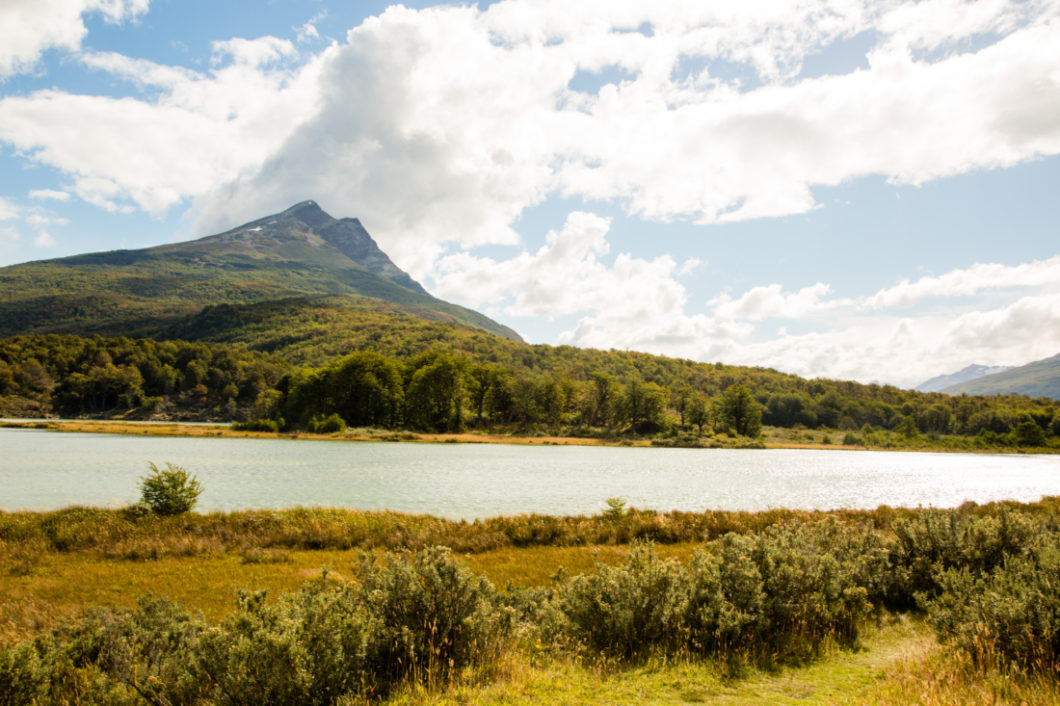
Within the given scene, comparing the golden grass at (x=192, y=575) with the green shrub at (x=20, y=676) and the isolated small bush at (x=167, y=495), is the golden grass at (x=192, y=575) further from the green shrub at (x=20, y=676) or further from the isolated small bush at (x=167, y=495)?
the isolated small bush at (x=167, y=495)

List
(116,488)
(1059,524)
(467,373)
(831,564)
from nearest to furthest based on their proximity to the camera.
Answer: (831,564) → (1059,524) → (116,488) → (467,373)

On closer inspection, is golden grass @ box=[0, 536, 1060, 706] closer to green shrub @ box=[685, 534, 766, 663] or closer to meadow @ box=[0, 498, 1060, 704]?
meadow @ box=[0, 498, 1060, 704]

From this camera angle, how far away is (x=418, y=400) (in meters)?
105

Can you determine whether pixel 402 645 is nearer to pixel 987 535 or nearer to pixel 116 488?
pixel 987 535

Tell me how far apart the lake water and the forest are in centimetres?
3920

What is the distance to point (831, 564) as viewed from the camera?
9.27 metres

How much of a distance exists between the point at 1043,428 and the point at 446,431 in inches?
6393

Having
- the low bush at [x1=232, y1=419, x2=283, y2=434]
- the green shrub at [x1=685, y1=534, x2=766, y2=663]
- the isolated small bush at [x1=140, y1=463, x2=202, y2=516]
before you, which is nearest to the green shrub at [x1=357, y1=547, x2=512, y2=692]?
the green shrub at [x1=685, y1=534, x2=766, y2=663]

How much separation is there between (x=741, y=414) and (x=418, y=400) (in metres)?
77.0

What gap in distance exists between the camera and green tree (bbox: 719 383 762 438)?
123312 millimetres

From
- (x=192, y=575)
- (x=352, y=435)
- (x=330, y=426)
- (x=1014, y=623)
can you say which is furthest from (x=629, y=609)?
(x=330, y=426)

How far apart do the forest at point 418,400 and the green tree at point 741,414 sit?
0.27 m

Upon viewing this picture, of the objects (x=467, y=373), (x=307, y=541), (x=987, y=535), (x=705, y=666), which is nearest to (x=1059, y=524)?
(x=987, y=535)

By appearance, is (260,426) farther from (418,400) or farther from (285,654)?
(285,654)
